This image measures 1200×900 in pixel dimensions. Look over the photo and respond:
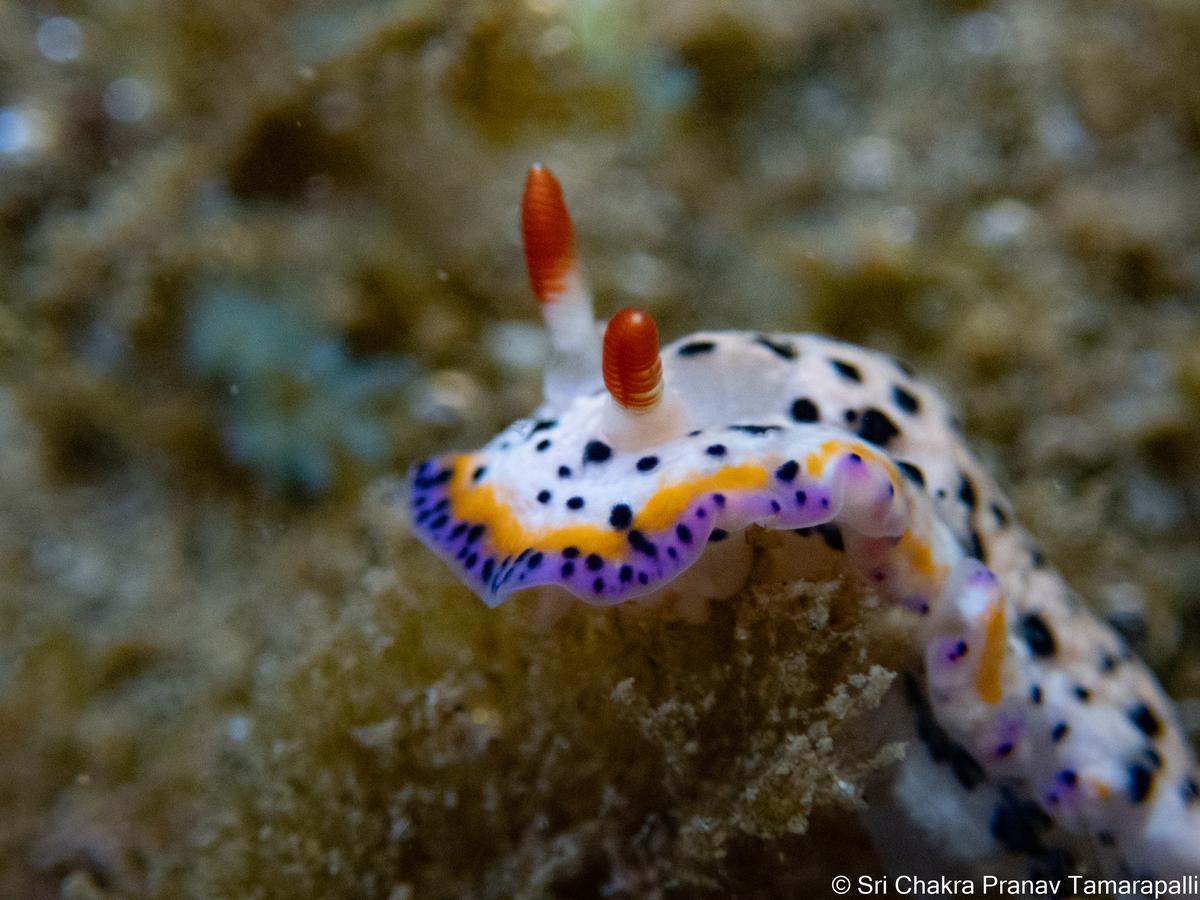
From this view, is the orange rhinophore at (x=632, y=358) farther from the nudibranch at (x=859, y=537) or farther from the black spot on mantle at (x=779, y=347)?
the black spot on mantle at (x=779, y=347)

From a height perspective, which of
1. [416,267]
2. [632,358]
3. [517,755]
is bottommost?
[517,755]

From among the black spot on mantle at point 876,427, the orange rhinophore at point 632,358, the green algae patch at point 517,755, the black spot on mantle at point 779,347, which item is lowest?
the green algae patch at point 517,755

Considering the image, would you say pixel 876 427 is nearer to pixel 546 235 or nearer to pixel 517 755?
pixel 546 235

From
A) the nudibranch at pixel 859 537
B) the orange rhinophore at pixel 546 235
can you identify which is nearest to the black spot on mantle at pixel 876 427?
the nudibranch at pixel 859 537

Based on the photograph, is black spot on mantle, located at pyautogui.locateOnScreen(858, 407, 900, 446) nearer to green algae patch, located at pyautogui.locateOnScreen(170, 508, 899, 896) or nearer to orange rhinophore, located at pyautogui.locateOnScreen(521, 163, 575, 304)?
A: green algae patch, located at pyautogui.locateOnScreen(170, 508, 899, 896)

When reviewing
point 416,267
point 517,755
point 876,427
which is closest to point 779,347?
point 876,427

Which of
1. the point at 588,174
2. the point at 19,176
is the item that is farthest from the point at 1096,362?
the point at 19,176
